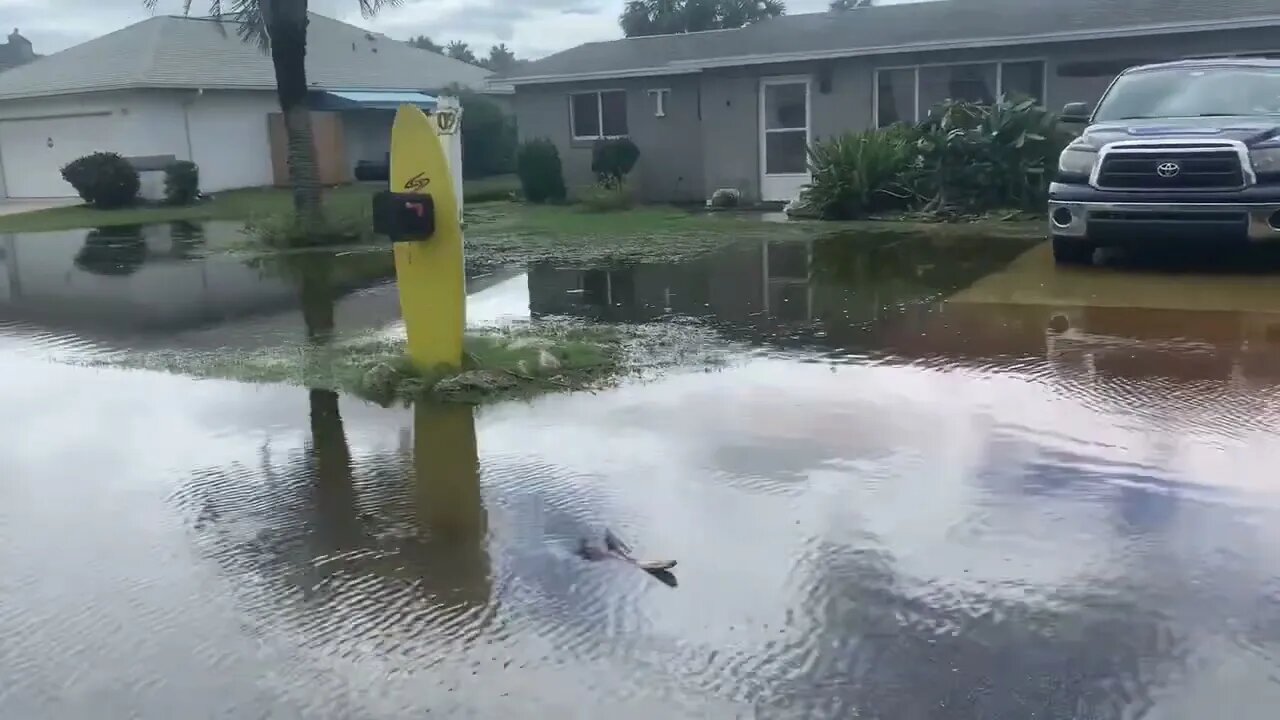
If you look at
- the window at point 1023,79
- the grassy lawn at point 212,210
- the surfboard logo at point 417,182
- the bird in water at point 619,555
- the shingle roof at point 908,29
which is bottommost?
the bird in water at point 619,555

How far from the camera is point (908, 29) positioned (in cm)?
1928

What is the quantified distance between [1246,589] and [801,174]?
53.8ft

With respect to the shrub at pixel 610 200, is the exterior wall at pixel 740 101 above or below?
above

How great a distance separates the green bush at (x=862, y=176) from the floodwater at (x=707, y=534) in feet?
26.1

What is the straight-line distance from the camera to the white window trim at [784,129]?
1972 centimetres

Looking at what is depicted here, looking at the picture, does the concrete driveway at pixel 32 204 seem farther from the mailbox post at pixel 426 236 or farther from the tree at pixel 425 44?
the tree at pixel 425 44

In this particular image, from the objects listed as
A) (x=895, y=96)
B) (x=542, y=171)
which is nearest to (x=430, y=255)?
(x=895, y=96)

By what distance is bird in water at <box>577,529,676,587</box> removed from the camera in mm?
4422

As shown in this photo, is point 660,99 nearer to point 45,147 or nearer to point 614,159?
point 614,159

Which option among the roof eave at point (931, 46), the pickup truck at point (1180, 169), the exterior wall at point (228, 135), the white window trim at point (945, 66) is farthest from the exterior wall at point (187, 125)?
the pickup truck at point (1180, 169)

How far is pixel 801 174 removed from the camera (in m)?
20.0

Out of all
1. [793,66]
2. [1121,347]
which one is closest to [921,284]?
[1121,347]

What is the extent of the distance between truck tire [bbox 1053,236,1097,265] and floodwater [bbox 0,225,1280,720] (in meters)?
2.02

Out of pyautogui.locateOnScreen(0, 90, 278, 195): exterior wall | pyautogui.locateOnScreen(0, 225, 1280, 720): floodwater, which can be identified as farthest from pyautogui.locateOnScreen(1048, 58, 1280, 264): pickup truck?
pyautogui.locateOnScreen(0, 90, 278, 195): exterior wall
